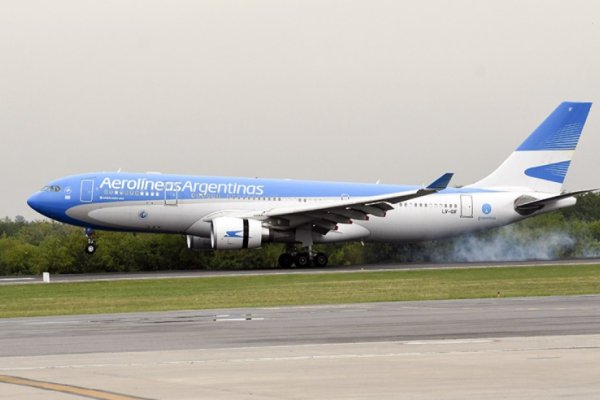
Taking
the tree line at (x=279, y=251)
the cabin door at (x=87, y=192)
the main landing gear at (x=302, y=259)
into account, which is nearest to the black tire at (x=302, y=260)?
the main landing gear at (x=302, y=259)

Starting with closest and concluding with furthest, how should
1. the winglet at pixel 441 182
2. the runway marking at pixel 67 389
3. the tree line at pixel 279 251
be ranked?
1. the runway marking at pixel 67 389
2. the winglet at pixel 441 182
3. the tree line at pixel 279 251

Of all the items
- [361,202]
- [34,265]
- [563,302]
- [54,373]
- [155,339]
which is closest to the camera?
[54,373]

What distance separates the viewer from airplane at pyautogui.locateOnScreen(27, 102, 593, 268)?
46.7m

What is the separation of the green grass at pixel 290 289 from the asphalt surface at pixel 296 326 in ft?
10.3

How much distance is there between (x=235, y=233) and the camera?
151ft

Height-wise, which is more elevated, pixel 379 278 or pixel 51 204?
pixel 51 204

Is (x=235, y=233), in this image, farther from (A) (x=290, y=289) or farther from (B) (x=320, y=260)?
(A) (x=290, y=289)

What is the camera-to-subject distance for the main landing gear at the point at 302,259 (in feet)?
161

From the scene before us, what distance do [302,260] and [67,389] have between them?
36606mm

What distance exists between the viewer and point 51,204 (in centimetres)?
4709

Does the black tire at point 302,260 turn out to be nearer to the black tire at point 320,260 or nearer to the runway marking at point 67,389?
the black tire at point 320,260

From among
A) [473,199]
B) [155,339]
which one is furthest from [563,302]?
[473,199]

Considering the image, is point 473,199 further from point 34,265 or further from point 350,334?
point 350,334

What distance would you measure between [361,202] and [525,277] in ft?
29.9
